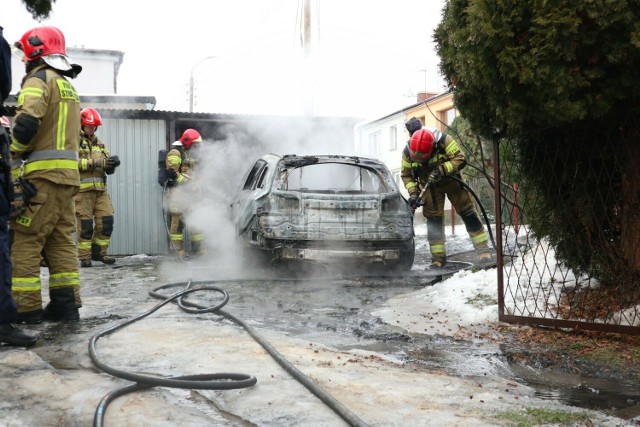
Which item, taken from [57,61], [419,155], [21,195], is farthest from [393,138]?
[21,195]

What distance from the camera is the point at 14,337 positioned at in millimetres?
4086

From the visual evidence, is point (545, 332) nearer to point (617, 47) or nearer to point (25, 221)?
point (617, 47)

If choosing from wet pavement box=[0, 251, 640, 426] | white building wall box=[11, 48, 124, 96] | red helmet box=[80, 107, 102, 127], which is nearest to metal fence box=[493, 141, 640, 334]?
wet pavement box=[0, 251, 640, 426]

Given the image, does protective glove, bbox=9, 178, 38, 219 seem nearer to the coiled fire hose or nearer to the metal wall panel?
the coiled fire hose

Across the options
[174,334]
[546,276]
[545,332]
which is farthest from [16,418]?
[546,276]

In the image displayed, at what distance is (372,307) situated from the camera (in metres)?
6.11

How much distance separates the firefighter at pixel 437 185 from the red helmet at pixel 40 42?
4.84 meters

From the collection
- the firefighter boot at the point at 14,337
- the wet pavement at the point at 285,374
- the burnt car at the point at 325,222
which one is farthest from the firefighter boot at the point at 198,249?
the firefighter boot at the point at 14,337

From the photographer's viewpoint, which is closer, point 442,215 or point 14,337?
point 14,337

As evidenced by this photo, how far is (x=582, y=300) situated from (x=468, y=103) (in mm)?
1692

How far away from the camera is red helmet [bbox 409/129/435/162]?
28.1ft

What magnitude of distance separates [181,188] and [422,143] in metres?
4.73

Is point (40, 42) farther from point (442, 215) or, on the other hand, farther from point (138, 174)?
point (138, 174)

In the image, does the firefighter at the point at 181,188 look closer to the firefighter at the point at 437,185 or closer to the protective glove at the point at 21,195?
the firefighter at the point at 437,185
